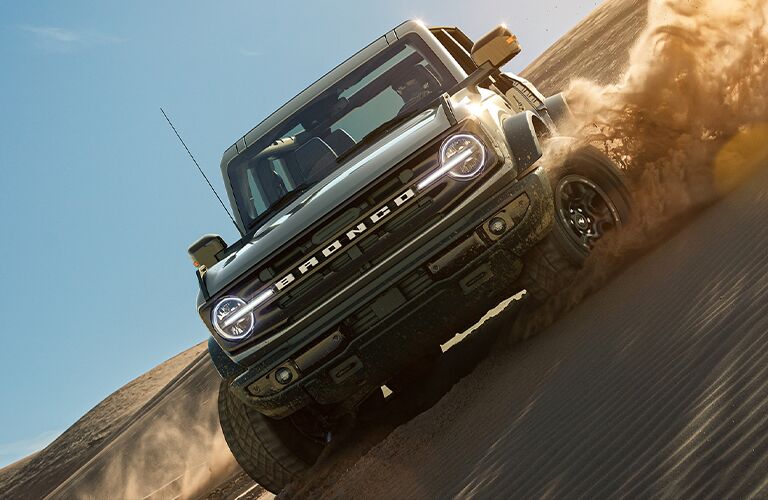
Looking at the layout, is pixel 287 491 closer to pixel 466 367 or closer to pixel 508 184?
pixel 466 367

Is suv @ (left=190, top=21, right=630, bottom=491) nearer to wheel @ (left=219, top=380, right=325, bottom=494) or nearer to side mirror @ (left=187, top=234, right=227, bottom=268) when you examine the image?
wheel @ (left=219, top=380, right=325, bottom=494)

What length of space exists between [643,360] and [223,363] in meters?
2.40

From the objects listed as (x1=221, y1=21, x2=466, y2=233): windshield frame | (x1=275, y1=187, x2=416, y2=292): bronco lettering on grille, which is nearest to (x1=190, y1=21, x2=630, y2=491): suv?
(x1=275, y1=187, x2=416, y2=292): bronco lettering on grille

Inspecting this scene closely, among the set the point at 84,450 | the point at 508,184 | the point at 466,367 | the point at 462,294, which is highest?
the point at 508,184

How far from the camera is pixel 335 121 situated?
6.77m

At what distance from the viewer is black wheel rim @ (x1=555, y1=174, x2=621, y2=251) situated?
19.3 ft

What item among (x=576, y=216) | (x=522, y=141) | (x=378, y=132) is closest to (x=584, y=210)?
(x=576, y=216)

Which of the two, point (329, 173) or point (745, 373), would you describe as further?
point (329, 173)

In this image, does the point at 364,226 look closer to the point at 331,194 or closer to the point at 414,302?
the point at 331,194

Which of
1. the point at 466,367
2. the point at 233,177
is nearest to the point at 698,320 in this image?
the point at 466,367

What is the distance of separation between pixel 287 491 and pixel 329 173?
6.65ft

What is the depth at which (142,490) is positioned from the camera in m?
18.5

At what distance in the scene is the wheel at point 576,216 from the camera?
5.67 m

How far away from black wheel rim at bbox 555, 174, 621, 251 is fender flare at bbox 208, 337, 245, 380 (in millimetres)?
1989
